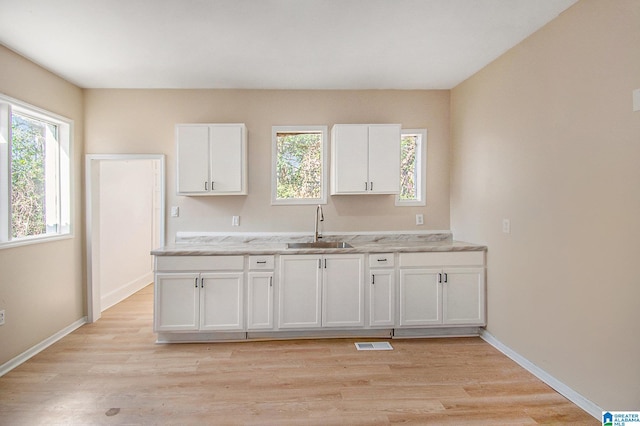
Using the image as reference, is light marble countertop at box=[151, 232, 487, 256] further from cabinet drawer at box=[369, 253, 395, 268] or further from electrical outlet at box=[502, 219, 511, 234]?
electrical outlet at box=[502, 219, 511, 234]

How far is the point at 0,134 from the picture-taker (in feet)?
8.23

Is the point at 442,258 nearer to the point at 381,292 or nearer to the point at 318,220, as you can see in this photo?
the point at 381,292

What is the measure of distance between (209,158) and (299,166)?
3.18 feet

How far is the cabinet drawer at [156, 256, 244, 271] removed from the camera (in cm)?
292

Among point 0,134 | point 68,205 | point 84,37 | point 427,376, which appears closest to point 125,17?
point 84,37

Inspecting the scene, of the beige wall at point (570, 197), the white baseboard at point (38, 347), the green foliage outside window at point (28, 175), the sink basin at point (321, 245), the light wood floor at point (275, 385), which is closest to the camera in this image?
the beige wall at point (570, 197)

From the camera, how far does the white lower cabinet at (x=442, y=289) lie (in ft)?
10.0

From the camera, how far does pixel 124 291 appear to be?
4406mm

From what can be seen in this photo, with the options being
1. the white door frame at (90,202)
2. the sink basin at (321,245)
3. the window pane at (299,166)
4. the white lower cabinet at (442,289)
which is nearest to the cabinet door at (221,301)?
the sink basin at (321,245)

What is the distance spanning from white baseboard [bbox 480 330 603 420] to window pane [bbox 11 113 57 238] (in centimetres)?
433

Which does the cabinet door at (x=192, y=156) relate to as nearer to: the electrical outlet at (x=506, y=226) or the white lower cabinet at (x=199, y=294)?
the white lower cabinet at (x=199, y=294)

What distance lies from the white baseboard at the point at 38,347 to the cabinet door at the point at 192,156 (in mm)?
1789

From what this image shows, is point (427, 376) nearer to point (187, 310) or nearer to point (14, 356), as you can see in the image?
point (187, 310)

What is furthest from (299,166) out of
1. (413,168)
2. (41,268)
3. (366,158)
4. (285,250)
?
(41,268)
